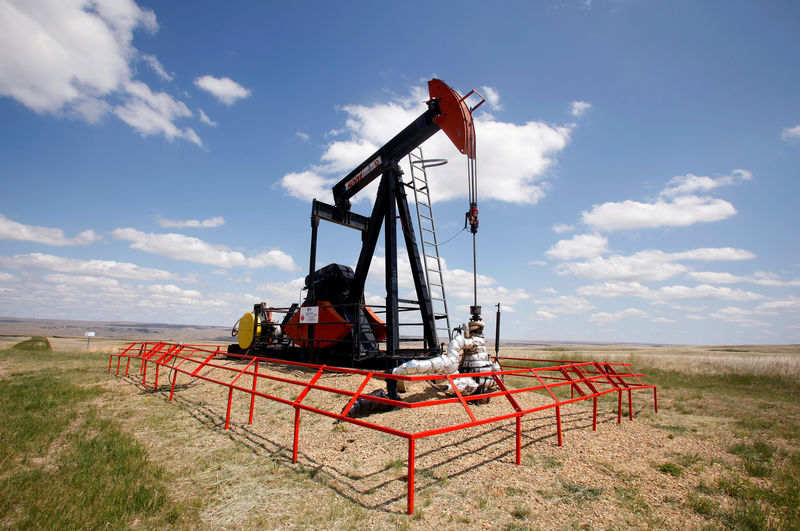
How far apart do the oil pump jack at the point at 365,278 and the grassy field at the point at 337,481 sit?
10.0 feet

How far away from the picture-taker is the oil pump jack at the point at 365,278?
27.3 ft

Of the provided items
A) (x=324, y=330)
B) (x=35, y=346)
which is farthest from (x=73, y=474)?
(x=35, y=346)

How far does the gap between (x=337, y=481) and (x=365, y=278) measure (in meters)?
5.84

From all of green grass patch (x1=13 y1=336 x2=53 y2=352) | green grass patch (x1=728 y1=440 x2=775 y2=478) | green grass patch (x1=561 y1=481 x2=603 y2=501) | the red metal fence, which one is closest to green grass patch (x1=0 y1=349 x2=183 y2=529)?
the red metal fence

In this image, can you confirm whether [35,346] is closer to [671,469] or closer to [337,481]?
[337,481]

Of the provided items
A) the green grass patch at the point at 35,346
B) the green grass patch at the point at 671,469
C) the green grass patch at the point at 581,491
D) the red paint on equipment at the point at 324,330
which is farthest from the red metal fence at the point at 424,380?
the green grass patch at the point at 35,346

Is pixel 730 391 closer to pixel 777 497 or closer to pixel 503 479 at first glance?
pixel 777 497

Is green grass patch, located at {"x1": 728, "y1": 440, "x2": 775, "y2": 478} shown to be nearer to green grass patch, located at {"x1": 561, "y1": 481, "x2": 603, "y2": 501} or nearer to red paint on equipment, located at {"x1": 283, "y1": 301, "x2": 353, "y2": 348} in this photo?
green grass patch, located at {"x1": 561, "y1": 481, "x2": 603, "y2": 501}

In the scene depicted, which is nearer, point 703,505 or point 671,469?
point 703,505

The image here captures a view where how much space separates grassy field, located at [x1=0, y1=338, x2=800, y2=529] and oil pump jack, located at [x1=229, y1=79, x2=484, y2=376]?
3.06 m

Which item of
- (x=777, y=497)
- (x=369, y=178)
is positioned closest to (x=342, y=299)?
(x=369, y=178)

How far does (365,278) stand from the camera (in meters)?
9.71

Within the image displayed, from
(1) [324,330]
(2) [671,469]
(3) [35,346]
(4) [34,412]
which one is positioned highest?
(1) [324,330]

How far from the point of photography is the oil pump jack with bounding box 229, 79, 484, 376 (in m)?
8.31
